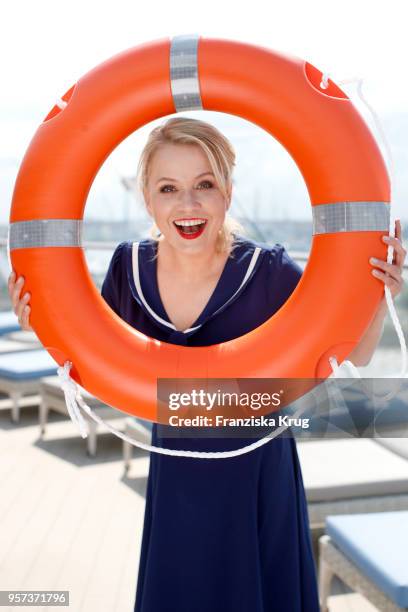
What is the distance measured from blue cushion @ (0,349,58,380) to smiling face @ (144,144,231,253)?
8.10 ft

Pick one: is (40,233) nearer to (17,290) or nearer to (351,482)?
(17,290)

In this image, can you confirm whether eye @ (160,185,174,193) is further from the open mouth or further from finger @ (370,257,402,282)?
finger @ (370,257,402,282)

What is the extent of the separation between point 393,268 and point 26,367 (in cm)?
287

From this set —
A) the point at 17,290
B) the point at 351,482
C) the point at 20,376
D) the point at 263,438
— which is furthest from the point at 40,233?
the point at 20,376

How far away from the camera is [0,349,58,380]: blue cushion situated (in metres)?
3.87

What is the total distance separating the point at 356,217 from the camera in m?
1.42

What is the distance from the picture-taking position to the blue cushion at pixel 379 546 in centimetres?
168

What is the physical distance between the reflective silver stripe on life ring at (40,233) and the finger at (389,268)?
1.95 ft

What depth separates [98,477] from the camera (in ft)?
10.6

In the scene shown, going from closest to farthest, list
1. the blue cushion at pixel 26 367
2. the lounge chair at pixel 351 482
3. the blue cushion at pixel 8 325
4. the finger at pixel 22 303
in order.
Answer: the finger at pixel 22 303 → the lounge chair at pixel 351 482 → the blue cushion at pixel 26 367 → the blue cushion at pixel 8 325

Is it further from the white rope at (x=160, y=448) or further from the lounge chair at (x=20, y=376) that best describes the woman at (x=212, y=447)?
the lounge chair at (x=20, y=376)

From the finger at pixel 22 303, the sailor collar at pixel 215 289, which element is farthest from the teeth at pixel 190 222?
the finger at pixel 22 303

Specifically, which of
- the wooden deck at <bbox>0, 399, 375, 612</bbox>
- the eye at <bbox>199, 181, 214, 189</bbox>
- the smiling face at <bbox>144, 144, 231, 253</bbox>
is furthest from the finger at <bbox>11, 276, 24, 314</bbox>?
the wooden deck at <bbox>0, 399, 375, 612</bbox>

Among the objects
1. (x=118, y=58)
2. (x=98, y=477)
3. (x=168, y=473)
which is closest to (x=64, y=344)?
(x=168, y=473)
